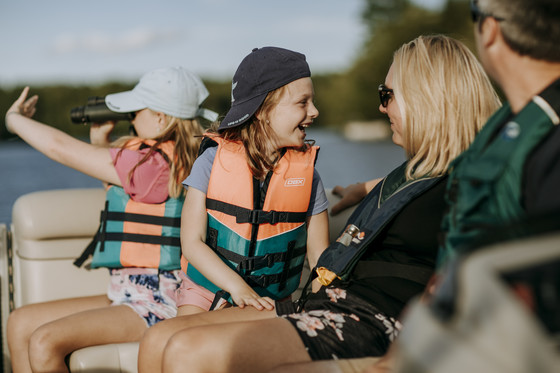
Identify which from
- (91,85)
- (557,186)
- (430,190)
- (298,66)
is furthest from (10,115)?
(91,85)

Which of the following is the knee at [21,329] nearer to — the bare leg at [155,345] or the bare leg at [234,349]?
the bare leg at [155,345]

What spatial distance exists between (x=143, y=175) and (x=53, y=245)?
0.84 metres

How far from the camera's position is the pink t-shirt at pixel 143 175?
277cm

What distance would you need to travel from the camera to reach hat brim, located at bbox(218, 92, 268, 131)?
93.2 inches

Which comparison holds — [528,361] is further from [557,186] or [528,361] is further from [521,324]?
[557,186]

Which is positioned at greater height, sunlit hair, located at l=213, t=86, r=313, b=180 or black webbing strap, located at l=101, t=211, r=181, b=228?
sunlit hair, located at l=213, t=86, r=313, b=180

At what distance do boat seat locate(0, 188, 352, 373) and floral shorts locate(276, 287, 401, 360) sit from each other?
1116 millimetres

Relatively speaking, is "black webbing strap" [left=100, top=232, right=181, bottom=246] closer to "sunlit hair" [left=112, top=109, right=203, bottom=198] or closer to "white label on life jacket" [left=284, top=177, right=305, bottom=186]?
"sunlit hair" [left=112, top=109, right=203, bottom=198]

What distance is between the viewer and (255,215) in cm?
238

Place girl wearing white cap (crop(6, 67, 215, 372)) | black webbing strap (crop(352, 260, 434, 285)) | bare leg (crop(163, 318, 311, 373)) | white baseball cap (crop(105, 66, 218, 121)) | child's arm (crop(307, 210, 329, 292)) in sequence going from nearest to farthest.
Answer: bare leg (crop(163, 318, 311, 373))
black webbing strap (crop(352, 260, 434, 285))
child's arm (crop(307, 210, 329, 292))
girl wearing white cap (crop(6, 67, 215, 372))
white baseball cap (crop(105, 66, 218, 121))

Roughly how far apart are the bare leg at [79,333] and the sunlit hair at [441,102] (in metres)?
1.45

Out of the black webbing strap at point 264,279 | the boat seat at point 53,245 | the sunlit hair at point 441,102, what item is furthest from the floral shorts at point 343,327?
the boat seat at point 53,245

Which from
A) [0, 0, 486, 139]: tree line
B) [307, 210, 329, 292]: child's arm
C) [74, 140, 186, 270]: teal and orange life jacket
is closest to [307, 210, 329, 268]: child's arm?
[307, 210, 329, 292]: child's arm

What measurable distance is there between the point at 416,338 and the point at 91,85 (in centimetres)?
3826
